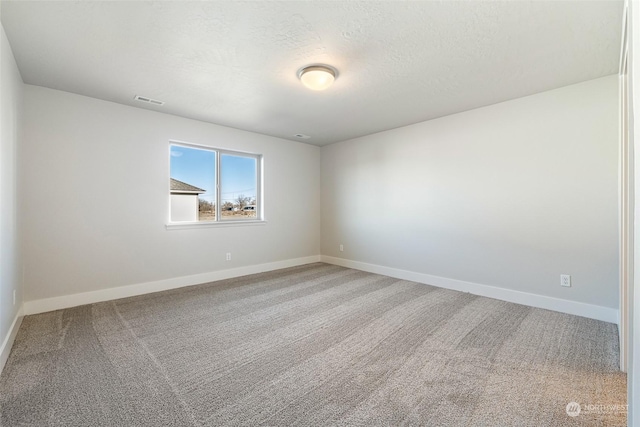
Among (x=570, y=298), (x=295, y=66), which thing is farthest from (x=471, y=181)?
(x=295, y=66)

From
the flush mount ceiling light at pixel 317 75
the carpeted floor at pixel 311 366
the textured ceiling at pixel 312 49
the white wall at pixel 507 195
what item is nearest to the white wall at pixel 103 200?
the textured ceiling at pixel 312 49

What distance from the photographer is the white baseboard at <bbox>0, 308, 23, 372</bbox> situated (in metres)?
1.97

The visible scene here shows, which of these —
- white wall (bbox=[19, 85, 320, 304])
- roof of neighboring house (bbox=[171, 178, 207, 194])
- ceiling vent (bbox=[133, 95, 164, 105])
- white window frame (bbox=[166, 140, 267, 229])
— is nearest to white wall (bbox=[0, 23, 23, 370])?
white wall (bbox=[19, 85, 320, 304])

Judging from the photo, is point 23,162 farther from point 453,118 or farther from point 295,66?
point 453,118

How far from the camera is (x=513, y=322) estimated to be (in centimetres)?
276

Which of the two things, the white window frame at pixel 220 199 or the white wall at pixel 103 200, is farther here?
the white window frame at pixel 220 199

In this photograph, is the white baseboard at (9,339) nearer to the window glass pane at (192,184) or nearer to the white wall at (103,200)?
the white wall at (103,200)

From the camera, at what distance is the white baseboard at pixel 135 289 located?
2.99 metres

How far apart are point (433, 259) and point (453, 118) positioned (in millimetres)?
2057

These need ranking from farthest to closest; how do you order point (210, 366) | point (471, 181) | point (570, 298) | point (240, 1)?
1. point (471, 181)
2. point (570, 298)
3. point (210, 366)
4. point (240, 1)

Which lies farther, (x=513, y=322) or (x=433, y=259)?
(x=433, y=259)

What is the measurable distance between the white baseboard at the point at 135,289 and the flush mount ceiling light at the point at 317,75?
3.20 metres

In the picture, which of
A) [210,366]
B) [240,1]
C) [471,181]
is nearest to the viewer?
[240,1]

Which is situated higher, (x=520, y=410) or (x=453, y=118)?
(x=453, y=118)
